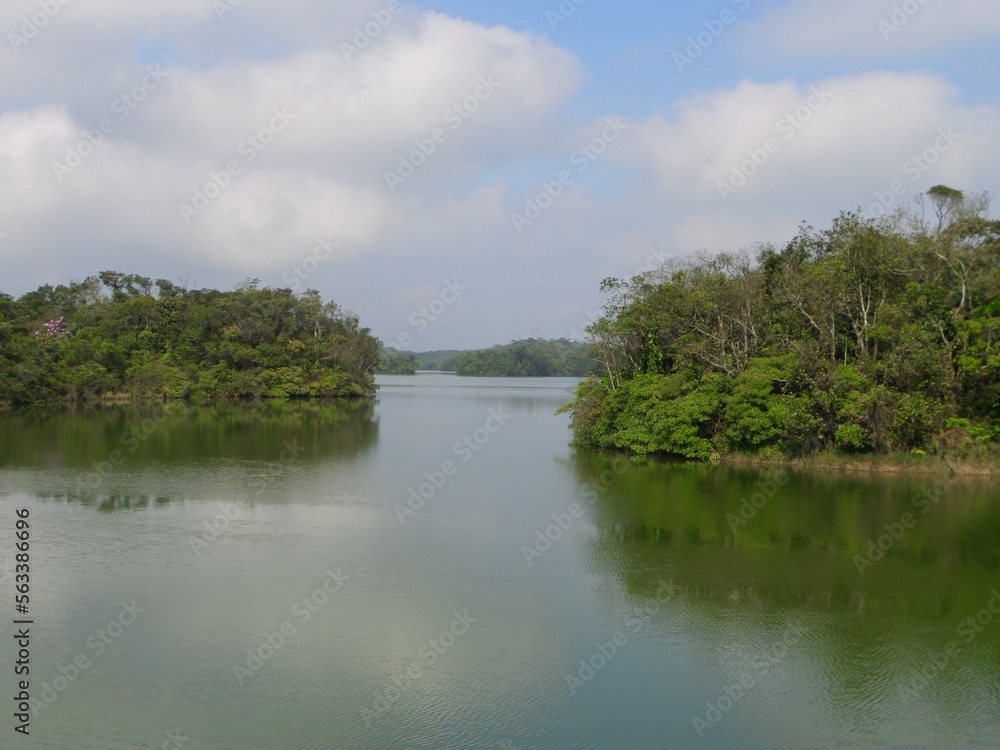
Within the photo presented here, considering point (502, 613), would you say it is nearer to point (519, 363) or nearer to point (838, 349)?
point (838, 349)

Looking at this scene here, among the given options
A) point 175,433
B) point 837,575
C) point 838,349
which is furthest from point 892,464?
point 175,433

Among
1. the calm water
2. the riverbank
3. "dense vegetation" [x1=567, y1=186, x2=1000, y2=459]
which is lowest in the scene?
the calm water

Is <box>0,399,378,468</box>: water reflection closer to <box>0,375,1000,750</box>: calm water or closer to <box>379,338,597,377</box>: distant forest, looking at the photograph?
<box>0,375,1000,750</box>: calm water

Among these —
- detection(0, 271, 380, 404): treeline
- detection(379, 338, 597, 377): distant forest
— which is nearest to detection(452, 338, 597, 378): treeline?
detection(379, 338, 597, 377): distant forest

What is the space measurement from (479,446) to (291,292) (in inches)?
1538

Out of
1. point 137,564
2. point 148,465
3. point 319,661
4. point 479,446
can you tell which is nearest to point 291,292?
point 479,446

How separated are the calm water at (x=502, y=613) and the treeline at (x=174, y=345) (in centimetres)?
2956

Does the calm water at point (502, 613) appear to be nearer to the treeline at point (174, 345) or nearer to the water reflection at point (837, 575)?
the water reflection at point (837, 575)

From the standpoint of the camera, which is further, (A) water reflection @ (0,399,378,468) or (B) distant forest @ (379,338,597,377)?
(B) distant forest @ (379,338,597,377)

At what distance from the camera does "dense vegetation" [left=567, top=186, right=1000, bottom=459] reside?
2200 cm

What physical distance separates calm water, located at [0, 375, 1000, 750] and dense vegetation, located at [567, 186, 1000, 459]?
2.19 metres

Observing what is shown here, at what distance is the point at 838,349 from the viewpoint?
24875 millimetres

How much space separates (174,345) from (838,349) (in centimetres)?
4616

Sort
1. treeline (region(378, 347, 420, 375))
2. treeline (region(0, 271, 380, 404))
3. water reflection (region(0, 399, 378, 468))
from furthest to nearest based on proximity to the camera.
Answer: treeline (region(378, 347, 420, 375)), treeline (region(0, 271, 380, 404)), water reflection (region(0, 399, 378, 468))
